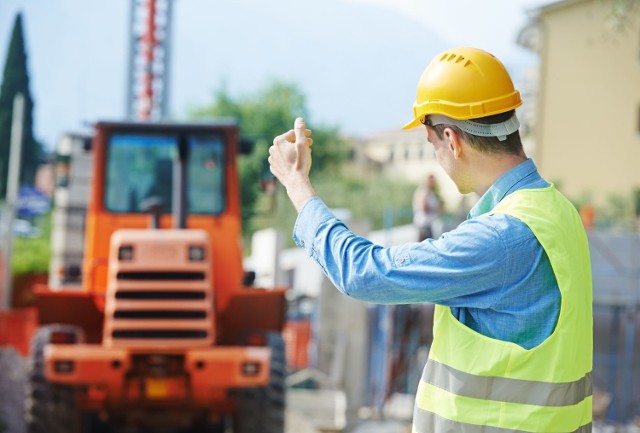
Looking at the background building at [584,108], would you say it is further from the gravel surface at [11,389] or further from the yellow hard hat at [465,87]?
the yellow hard hat at [465,87]

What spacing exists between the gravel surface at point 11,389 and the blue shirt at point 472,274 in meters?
7.89

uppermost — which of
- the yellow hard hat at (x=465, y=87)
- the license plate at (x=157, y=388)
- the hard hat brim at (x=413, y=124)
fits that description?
the yellow hard hat at (x=465, y=87)

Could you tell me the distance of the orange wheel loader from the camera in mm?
8320

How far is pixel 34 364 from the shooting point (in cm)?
840

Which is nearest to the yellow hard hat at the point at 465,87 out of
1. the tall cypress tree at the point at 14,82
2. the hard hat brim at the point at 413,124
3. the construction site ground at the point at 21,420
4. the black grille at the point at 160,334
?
the hard hat brim at the point at 413,124

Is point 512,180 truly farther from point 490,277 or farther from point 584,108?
point 584,108

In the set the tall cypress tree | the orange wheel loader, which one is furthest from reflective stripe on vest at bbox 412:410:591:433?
the tall cypress tree

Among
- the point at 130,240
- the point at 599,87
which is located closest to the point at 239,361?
the point at 130,240

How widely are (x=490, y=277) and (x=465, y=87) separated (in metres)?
0.46

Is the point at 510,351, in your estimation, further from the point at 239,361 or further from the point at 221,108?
the point at 221,108

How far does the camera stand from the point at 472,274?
2428mm

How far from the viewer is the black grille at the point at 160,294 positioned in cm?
861

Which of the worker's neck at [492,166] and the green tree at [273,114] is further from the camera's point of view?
the green tree at [273,114]

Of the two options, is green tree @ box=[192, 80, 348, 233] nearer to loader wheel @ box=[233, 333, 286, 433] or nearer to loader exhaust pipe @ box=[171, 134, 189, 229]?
loader exhaust pipe @ box=[171, 134, 189, 229]
